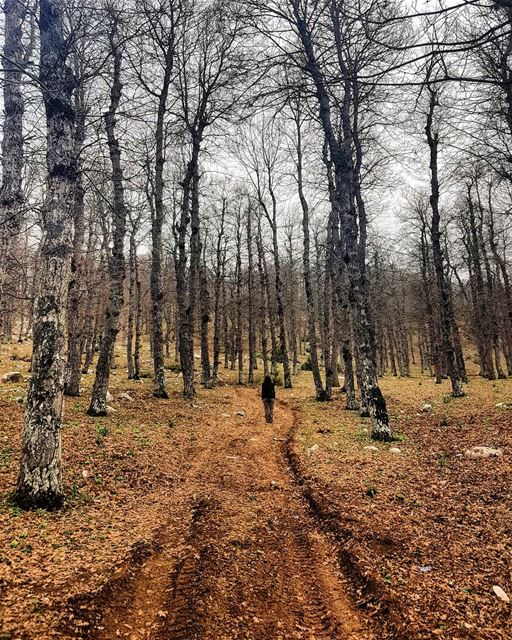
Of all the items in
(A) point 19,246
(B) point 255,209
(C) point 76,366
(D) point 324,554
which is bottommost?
(D) point 324,554

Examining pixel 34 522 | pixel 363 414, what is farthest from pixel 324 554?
pixel 363 414

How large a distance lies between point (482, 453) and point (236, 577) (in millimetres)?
6271

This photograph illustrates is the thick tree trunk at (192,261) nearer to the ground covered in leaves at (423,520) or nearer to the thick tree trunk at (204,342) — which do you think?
the thick tree trunk at (204,342)

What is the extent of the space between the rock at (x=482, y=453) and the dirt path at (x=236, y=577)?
3.99 meters

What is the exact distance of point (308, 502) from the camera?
6.37 m

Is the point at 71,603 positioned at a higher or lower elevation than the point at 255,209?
lower

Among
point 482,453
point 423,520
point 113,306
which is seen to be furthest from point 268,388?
point 423,520

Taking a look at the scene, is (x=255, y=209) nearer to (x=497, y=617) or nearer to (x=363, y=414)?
(x=363, y=414)

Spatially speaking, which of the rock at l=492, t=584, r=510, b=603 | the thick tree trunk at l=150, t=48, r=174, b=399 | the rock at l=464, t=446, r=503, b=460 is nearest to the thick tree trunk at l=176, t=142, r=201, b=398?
the thick tree trunk at l=150, t=48, r=174, b=399

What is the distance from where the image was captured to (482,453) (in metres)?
7.88

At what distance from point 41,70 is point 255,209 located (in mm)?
22553

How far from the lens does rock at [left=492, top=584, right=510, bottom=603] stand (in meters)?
3.60

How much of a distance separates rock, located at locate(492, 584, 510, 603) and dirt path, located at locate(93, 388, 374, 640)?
141cm

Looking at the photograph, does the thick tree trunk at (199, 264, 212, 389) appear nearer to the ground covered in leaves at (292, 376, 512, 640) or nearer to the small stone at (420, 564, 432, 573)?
the ground covered in leaves at (292, 376, 512, 640)
